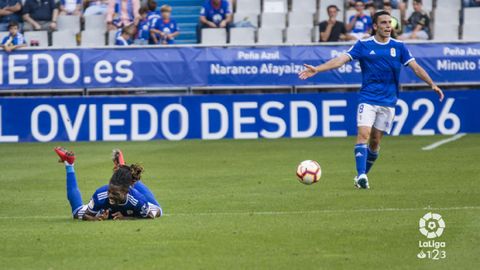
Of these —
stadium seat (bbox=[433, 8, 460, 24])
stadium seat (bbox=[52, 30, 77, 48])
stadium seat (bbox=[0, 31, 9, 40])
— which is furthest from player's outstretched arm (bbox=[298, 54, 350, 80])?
stadium seat (bbox=[52, 30, 77, 48])

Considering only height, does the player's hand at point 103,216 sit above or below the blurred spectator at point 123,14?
below

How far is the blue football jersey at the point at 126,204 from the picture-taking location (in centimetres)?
1266

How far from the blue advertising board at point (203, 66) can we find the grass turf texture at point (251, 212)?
3.50 m

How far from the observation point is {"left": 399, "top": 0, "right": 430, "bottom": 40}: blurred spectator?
28.8 meters

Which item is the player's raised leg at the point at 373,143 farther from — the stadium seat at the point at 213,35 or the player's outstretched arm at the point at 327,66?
the stadium seat at the point at 213,35

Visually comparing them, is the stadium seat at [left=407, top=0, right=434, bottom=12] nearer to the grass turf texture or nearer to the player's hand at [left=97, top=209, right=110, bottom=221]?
the grass turf texture

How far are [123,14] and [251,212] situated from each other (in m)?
16.6

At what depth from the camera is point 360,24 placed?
28.9 m

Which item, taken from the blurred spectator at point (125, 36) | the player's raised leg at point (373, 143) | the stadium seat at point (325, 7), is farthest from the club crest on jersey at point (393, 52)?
the stadium seat at point (325, 7)

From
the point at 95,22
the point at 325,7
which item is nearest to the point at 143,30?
the point at 95,22

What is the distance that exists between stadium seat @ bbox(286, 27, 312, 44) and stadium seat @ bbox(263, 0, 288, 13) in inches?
73.2

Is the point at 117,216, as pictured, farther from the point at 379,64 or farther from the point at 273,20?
the point at 273,20

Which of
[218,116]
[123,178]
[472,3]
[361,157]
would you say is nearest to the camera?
[123,178]

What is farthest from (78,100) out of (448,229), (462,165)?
(448,229)
